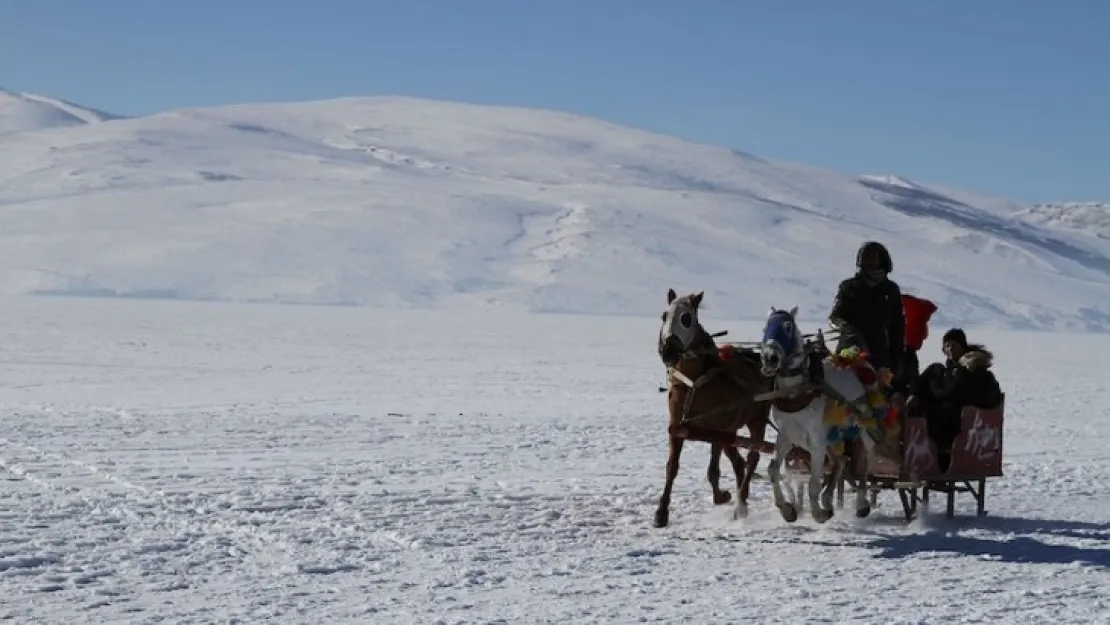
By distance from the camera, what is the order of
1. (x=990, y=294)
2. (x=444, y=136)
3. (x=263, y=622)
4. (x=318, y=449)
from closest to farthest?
(x=263, y=622) → (x=318, y=449) → (x=990, y=294) → (x=444, y=136)

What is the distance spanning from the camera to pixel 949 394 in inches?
411

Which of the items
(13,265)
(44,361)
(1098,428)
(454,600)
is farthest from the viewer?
(13,265)

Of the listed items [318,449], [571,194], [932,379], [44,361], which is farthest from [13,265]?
[932,379]

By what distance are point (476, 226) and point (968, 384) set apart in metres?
71.1

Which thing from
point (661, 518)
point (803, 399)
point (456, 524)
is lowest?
point (456, 524)

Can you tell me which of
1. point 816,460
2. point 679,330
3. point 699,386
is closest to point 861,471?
point 816,460

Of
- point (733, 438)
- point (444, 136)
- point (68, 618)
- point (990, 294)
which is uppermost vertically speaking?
point (444, 136)

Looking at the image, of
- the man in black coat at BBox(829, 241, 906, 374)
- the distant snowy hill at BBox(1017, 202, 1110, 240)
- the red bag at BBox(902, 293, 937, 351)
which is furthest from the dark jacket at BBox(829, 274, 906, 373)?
the distant snowy hill at BBox(1017, 202, 1110, 240)

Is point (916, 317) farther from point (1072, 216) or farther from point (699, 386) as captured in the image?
point (1072, 216)

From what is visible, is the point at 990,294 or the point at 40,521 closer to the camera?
the point at 40,521

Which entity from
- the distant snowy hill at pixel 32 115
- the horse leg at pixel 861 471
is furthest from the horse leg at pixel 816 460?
the distant snowy hill at pixel 32 115

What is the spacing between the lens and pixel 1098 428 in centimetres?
1809

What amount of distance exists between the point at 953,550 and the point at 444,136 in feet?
379

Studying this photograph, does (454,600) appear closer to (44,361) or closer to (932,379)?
(932,379)
